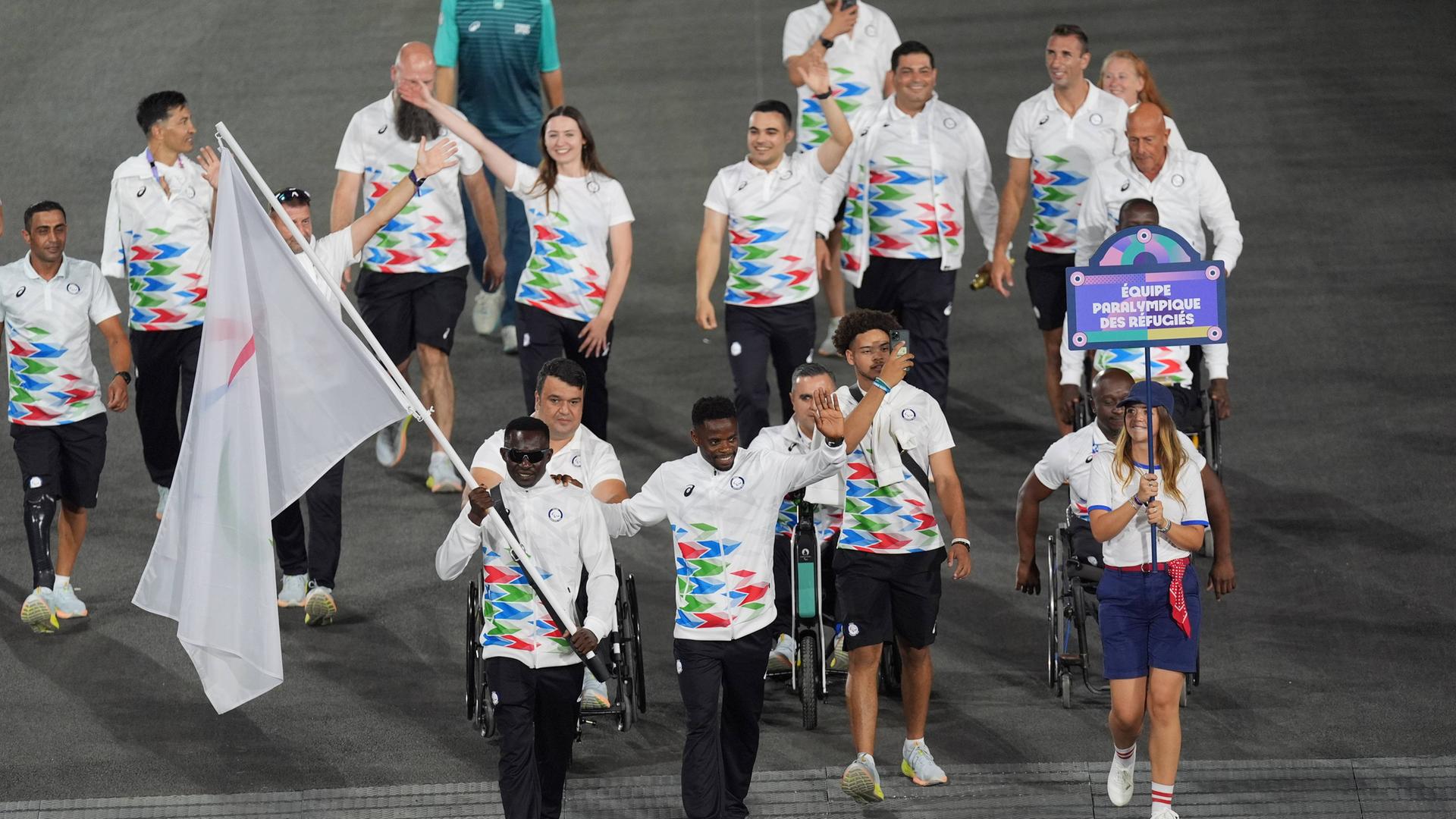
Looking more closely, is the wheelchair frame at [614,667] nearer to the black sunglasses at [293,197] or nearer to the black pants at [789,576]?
the black pants at [789,576]

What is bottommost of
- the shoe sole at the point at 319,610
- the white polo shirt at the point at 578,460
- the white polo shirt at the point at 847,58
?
the shoe sole at the point at 319,610

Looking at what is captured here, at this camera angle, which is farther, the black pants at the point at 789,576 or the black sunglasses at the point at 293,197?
the black sunglasses at the point at 293,197

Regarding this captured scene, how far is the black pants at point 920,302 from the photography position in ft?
33.1

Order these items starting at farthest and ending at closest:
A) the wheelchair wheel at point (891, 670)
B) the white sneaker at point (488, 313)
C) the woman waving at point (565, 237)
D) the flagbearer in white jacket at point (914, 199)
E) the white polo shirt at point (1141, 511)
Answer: the white sneaker at point (488, 313) → the flagbearer in white jacket at point (914, 199) → the woman waving at point (565, 237) → the wheelchair wheel at point (891, 670) → the white polo shirt at point (1141, 511)

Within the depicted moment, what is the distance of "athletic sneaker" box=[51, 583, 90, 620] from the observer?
9125 millimetres

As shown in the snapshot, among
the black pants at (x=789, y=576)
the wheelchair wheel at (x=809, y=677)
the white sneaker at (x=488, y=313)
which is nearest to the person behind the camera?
the wheelchair wheel at (x=809, y=677)

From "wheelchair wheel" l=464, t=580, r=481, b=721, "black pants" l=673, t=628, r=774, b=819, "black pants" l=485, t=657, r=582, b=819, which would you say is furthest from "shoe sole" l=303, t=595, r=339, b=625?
"black pants" l=673, t=628, r=774, b=819

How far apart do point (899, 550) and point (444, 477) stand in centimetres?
340

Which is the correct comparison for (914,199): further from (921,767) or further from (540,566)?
(540,566)

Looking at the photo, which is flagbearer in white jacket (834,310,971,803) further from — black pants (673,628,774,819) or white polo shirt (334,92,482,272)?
white polo shirt (334,92,482,272)

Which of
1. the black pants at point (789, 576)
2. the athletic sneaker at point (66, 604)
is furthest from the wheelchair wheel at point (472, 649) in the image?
the athletic sneaker at point (66, 604)

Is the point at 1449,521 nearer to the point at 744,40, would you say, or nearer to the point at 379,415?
the point at 379,415

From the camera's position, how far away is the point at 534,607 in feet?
23.0

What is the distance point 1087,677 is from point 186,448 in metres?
3.62
